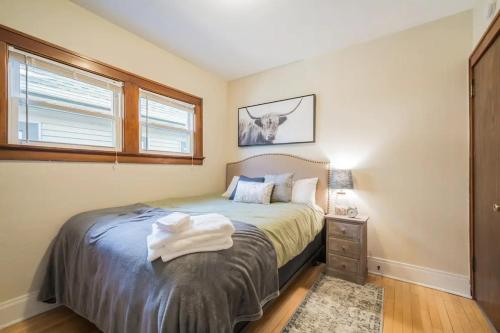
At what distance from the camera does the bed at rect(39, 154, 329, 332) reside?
0.95m

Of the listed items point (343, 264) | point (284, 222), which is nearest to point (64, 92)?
point (284, 222)

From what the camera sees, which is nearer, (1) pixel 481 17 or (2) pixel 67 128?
(1) pixel 481 17

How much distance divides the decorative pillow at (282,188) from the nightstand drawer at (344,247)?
0.66 m

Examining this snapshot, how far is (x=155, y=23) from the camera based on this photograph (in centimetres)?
224

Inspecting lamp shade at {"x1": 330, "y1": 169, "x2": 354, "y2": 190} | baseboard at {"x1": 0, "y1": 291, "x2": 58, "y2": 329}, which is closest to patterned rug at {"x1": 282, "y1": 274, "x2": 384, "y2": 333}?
lamp shade at {"x1": 330, "y1": 169, "x2": 354, "y2": 190}

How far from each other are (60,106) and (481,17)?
A: 363 cm

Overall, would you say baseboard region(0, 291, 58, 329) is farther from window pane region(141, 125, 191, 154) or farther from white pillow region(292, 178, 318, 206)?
white pillow region(292, 178, 318, 206)

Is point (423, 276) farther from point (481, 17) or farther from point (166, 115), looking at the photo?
point (166, 115)

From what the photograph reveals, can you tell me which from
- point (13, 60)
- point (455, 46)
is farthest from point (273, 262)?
point (455, 46)

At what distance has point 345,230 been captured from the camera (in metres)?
2.24

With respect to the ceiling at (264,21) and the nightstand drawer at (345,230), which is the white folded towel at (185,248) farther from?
the ceiling at (264,21)

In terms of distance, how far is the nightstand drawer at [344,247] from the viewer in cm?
217

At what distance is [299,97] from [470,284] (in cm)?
255

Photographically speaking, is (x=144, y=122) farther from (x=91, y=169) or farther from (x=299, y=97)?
(x=299, y=97)
